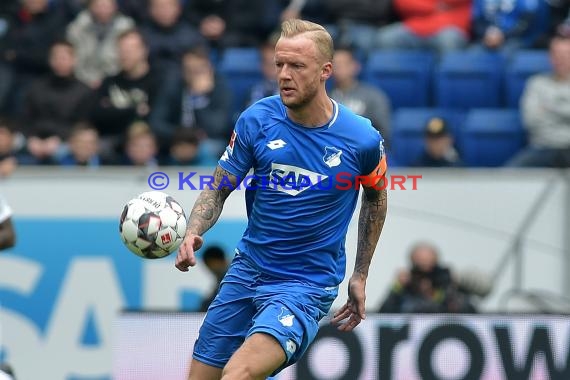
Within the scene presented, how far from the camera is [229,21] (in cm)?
1444

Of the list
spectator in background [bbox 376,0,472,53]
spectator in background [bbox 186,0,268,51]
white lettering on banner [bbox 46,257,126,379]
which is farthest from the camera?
spectator in background [bbox 186,0,268,51]

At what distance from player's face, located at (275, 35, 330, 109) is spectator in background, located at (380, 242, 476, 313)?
4.42m

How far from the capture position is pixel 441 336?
9422mm

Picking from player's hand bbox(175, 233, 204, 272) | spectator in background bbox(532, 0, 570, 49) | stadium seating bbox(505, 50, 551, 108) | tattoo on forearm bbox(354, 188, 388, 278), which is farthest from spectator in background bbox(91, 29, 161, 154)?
player's hand bbox(175, 233, 204, 272)

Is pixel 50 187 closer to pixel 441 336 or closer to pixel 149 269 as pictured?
pixel 149 269

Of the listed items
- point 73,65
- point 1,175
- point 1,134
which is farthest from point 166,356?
point 73,65

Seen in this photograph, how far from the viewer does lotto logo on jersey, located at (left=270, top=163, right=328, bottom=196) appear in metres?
7.00

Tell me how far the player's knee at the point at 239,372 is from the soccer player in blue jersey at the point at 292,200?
0.31 m

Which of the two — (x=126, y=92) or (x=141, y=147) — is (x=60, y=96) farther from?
(x=141, y=147)

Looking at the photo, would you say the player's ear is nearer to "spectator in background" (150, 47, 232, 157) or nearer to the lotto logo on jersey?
the lotto logo on jersey

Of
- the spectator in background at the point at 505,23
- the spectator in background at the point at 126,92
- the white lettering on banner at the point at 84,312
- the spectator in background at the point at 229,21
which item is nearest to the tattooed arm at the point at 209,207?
the white lettering on banner at the point at 84,312

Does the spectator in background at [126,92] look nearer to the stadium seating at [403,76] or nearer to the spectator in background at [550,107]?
the stadium seating at [403,76]

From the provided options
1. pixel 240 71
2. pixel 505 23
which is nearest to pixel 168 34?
pixel 240 71

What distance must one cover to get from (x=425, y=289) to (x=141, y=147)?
297 centimetres
